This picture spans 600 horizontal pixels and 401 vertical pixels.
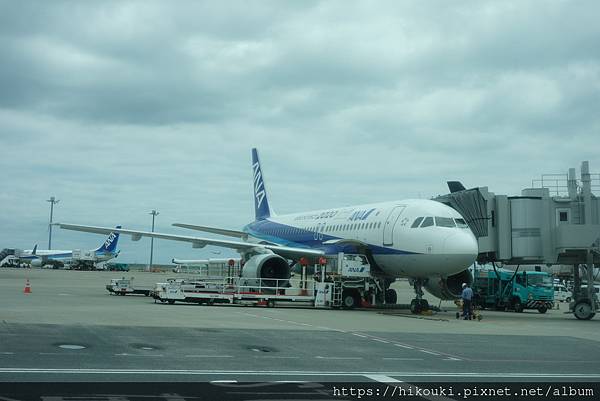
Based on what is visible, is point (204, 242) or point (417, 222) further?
point (204, 242)

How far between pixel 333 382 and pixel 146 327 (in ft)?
24.5

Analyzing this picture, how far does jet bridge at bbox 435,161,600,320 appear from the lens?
24.9 m

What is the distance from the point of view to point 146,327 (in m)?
15.5

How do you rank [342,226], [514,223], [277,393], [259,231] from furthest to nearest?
1. [259,231]
2. [342,226]
3. [514,223]
4. [277,393]

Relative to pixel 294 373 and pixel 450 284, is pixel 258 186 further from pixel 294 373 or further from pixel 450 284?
pixel 294 373

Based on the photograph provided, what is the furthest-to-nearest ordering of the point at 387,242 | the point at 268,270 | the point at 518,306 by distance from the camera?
the point at 518,306, the point at 268,270, the point at 387,242

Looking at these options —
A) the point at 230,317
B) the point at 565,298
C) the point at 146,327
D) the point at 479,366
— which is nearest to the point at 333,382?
the point at 479,366

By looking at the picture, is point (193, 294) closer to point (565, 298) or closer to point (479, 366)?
point (479, 366)

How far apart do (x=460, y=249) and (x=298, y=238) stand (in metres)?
11.3

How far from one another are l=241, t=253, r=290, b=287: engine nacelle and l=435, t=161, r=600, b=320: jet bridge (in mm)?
8162

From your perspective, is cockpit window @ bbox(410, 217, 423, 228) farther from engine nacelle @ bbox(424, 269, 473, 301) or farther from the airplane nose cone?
engine nacelle @ bbox(424, 269, 473, 301)

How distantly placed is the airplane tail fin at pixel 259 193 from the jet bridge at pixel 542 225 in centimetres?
1731

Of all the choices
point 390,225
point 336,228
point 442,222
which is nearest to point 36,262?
point 336,228

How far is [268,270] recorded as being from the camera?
28.5 m
